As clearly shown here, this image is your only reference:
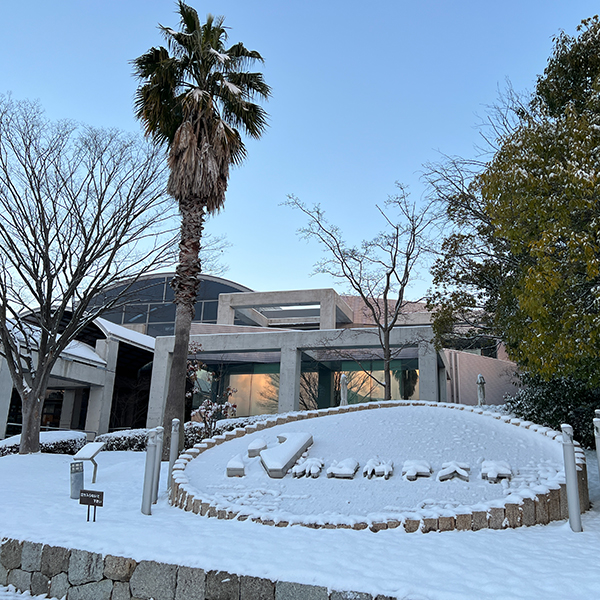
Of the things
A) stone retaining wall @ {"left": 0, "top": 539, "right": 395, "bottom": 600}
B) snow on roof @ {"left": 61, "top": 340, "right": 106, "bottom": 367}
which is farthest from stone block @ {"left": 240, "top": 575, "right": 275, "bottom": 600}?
snow on roof @ {"left": 61, "top": 340, "right": 106, "bottom": 367}

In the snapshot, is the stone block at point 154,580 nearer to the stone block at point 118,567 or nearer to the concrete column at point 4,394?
the stone block at point 118,567

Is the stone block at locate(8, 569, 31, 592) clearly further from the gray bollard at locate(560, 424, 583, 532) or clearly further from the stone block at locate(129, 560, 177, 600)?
the gray bollard at locate(560, 424, 583, 532)

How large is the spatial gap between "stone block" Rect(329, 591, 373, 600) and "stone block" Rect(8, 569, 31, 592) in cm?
340

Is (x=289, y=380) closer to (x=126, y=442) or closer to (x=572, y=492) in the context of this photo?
(x=126, y=442)

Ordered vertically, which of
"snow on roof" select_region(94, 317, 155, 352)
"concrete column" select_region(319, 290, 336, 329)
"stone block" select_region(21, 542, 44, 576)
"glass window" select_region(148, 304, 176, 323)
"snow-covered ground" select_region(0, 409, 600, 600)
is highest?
"glass window" select_region(148, 304, 176, 323)

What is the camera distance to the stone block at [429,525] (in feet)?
18.0

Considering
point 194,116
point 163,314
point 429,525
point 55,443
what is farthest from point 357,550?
point 163,314

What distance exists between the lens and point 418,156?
555 inches

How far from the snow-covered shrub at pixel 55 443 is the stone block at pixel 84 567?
42.0 ft

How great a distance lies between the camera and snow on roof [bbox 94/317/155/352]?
2514cm

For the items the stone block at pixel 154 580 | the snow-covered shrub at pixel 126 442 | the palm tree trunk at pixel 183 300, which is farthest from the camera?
the snow-covered shrub at pixel 126 442

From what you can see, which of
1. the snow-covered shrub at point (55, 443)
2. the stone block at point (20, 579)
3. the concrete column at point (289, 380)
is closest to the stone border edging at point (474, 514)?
the stone block at point (20, 579)

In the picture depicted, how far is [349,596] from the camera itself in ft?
12.5

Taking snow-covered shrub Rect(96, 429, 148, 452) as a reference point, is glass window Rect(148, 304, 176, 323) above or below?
above
